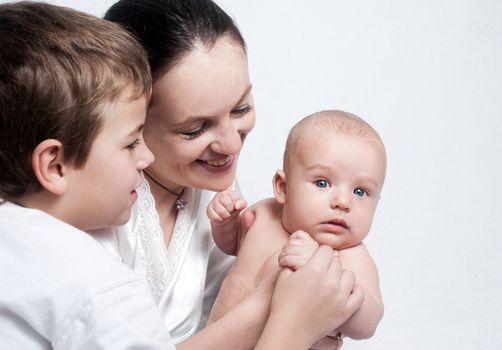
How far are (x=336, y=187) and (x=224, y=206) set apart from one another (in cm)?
36

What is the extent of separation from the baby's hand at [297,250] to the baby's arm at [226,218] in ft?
0.90

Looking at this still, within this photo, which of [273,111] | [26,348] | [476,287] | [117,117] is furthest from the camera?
[273,111]

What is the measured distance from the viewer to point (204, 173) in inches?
84.1

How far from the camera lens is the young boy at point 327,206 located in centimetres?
206

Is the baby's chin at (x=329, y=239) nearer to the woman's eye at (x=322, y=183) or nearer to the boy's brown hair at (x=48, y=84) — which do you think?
the woman's eye at (x=322, y=183)

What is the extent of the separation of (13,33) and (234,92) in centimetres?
59

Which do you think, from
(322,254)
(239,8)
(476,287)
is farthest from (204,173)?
(239,8)

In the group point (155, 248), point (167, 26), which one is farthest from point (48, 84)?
point (155, 248)

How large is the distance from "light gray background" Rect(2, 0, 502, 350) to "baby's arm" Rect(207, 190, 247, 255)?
0.82 m

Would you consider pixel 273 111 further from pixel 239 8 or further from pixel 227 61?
pixel 227 61

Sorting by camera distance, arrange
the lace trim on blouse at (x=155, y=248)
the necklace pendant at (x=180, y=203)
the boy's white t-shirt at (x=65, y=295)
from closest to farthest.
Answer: the boy's white t-shirt at (x=65, y=295), the lace trim on blouse at (x=155, y=248), the necklace pendant at (x=180, y=203)

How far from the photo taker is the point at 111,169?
5.80ft

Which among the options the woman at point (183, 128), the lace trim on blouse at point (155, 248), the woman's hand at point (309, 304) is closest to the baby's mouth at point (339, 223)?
the woman's hand at point (309, 304)

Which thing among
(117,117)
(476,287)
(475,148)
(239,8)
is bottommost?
(476,287)
